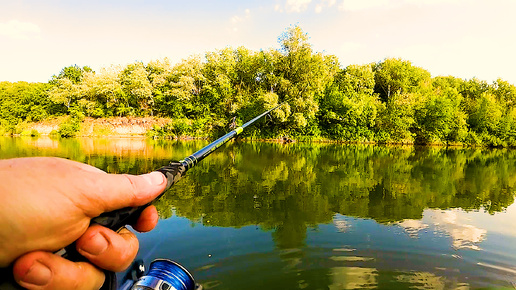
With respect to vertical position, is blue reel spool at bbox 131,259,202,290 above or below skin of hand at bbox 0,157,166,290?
below

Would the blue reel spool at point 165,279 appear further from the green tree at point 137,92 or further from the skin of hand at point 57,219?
the green tree at point 137,92

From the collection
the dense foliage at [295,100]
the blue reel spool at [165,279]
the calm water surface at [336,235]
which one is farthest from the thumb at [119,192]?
the dense foliage at [295,100]

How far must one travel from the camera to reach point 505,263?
16.9 ft

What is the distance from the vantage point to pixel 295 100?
36875 mm

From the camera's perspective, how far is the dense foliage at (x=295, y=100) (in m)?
Answer: 37.5

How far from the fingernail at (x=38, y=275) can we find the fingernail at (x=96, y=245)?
0.15m

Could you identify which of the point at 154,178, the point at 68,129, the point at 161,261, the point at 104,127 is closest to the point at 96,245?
the point at 154,178

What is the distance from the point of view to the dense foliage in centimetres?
3753

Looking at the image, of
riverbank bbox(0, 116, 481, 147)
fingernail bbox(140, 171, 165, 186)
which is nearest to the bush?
riverbank bbox(0, 116, 481, 147)

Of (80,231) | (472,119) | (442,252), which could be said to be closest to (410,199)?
(442,252)

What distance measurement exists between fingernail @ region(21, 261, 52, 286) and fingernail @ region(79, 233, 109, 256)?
15cm

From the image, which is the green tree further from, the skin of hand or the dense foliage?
the skin of hand

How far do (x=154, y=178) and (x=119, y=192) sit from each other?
300mm

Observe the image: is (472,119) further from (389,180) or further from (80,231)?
(80,231)
